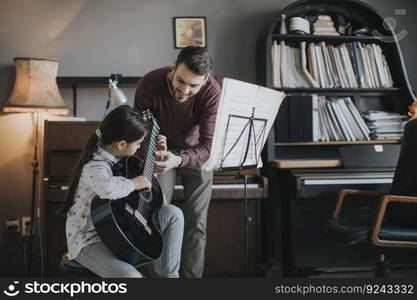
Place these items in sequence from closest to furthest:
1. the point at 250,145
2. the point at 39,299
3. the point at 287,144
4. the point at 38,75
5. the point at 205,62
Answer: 1. the point at 39,299
2. the point at 205,62
3. the point at 250,145
4. the point at 38,75
5. the point at 287,144

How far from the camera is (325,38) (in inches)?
132

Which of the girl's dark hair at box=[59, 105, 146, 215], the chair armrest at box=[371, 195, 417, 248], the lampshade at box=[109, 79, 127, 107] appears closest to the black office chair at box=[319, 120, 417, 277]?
the chair armrest at box=[371, 195, 417, 248]

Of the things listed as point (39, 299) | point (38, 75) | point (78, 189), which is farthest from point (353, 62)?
point (39, 299)

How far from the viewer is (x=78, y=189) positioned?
1765 millimetres

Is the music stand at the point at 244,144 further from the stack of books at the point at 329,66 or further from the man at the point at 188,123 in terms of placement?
the stack of books at the point at 329,66

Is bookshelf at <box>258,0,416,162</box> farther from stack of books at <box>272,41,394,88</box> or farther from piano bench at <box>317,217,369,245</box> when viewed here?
piano bench at <box>317,217,369,245</box>

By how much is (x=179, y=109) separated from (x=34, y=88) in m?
1.17

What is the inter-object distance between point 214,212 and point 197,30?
1.27 metres

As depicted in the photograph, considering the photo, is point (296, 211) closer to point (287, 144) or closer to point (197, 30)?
point (287, 144)

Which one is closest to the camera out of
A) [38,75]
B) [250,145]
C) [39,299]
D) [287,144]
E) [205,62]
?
[39,299]

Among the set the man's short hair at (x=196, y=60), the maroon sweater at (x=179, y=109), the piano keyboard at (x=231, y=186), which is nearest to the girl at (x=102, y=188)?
the man's short hair at (x=196, y=60)

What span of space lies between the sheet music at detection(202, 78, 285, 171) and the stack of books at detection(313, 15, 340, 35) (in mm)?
1299

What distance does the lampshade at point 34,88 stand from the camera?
117 inches

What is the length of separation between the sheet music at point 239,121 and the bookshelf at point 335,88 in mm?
1004
